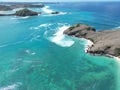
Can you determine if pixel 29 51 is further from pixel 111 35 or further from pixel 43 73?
pixel 111 35

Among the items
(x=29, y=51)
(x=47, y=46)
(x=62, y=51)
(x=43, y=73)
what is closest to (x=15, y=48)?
(x=29, y=51)

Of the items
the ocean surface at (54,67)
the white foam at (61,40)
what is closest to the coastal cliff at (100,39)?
the ocean surface at (54,67)

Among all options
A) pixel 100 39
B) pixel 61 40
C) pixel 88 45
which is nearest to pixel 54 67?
pixel 88 45

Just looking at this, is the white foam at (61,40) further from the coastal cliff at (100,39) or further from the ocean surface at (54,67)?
the coastal cliff at (100,39)

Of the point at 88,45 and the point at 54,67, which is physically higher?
the point at 88,45

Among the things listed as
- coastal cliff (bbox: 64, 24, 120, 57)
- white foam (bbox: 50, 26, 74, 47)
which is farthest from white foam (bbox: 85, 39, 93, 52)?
white foam (bbox: 50, 26, 74, 47)

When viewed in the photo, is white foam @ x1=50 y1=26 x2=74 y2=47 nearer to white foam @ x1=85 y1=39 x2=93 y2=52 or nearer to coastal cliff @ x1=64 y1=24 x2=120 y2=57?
coastal cliff @ x1=64 y1=24 x2=120 y2=57

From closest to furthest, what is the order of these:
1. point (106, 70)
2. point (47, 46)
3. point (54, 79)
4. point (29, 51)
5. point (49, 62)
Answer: point (54, 79)
point (106, 70)
point (49, 62)
point (29, 51)
point (47, 46)

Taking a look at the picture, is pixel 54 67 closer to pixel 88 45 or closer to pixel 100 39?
pixel 88 45
